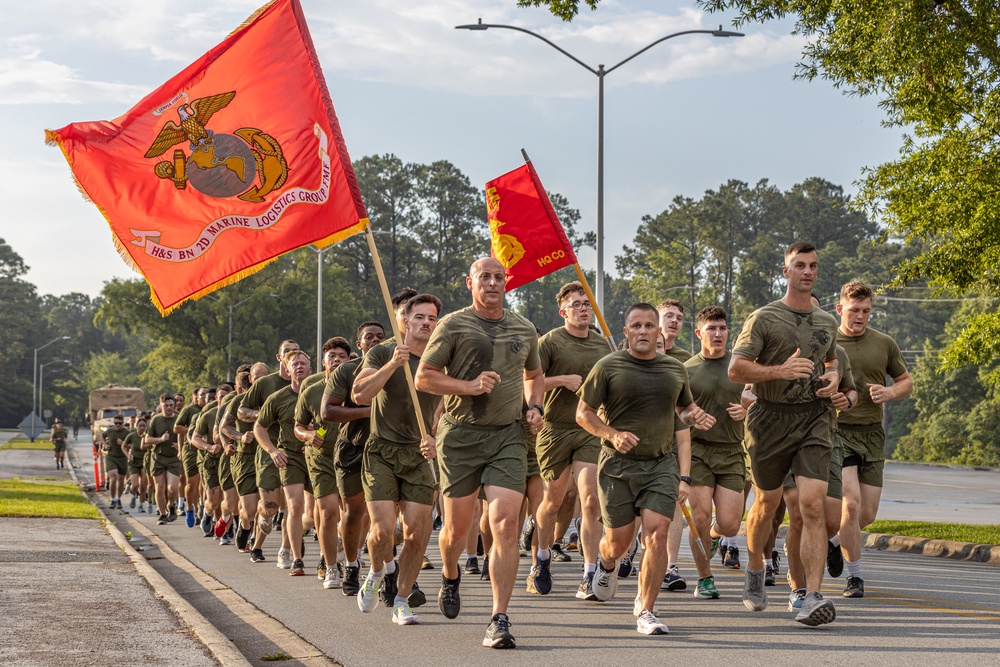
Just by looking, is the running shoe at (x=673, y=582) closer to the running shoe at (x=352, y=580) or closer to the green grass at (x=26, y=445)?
the running shoe at (x=352, y=580)

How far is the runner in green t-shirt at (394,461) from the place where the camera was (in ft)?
30.3

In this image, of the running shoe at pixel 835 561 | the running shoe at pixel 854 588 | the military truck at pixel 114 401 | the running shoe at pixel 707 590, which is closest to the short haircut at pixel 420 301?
the running shoe at pixel 707 590

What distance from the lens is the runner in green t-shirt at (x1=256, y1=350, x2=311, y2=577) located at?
12.6 metres

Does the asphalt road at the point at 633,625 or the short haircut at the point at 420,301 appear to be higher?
the short haircut at the point at 420,301

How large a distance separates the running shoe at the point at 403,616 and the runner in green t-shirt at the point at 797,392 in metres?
2.46

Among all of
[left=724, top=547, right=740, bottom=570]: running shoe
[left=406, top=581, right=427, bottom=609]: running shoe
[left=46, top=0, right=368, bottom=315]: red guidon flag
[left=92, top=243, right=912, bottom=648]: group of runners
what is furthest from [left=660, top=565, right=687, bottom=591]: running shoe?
[left=46, top=0, right=368, bottom=315]: red guidon flag

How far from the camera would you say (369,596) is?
959 centimetres

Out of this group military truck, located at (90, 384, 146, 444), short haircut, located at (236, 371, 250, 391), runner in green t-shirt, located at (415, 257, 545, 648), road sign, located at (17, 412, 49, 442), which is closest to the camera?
runner in green t-shirt, located at (415, 257, 545, 648)

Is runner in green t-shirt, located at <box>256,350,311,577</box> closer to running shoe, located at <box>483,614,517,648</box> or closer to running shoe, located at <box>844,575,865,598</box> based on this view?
running shoe, located at <box>483,614,517,648</box>

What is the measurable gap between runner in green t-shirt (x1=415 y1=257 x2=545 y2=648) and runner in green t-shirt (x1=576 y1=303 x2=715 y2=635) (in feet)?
1.90

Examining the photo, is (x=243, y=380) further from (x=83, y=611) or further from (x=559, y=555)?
(x=83, y=611)

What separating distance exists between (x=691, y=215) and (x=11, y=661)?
3765 inches

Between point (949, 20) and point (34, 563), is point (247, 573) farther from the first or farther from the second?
point (949, 20)

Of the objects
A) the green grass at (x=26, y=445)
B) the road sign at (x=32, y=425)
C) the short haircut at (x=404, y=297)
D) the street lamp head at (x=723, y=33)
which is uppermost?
the street lamp head at (x=723, y=33)
